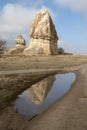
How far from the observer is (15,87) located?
18391mm

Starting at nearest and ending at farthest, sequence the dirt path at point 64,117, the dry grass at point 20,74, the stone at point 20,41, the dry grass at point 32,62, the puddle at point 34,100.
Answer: the dirt path at point 64,117, the puddle at point 34,100, the dry grass at point 20,74, the dry grass at point 32,62, the stone at point 20,41

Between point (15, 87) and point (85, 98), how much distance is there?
495 centimetres

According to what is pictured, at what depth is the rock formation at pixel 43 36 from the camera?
51812 mm

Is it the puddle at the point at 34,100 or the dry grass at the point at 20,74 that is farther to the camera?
the dry grass at the point at 20,74

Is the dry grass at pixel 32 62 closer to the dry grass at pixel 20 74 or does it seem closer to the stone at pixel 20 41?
the dry grass at pixel 20 74

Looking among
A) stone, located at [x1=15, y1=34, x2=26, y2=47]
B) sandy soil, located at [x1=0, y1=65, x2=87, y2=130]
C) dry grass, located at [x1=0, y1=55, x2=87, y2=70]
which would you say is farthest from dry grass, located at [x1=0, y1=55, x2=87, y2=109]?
stone, located at [x1=15, y1=34, x2=26, y2=47]

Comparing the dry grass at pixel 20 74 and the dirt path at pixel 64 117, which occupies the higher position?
the dirt path at pixel 64 117

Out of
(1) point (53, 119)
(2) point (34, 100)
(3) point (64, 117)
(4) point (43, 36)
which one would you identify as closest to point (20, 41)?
(4) point (43, 36)

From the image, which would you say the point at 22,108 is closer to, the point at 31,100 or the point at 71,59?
the point at 31,100

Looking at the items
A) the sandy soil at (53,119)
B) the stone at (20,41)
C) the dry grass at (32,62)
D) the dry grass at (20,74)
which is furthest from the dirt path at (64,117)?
the stone at (20,41)

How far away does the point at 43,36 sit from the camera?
54219 millimetres

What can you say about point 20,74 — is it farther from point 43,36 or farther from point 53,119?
point 43,36

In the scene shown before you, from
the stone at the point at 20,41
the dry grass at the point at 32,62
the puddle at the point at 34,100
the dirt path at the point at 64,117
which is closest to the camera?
the dirt path at the point at 64,117

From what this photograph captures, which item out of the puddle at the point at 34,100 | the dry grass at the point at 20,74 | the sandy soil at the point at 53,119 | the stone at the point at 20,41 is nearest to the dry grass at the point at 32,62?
the dry grass at the point at 20,74
